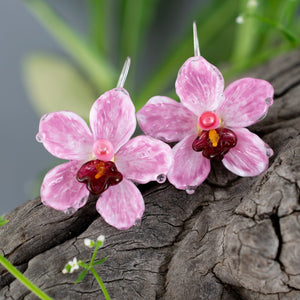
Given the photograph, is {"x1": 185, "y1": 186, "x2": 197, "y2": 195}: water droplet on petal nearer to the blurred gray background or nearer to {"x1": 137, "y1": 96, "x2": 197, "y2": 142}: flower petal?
{"x1": 137, "y1": 96, "x2": 197, "y2": 142}: flower petal

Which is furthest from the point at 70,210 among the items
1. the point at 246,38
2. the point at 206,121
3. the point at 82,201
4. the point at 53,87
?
the point at 53,87

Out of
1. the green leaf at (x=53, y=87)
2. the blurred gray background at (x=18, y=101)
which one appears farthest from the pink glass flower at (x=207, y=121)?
the blurred gray background at (x=18, y=101)

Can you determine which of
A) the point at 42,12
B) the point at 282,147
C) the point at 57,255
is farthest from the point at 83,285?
the point at 42,12

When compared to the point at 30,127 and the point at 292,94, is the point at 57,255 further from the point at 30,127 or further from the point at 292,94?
the point at 30,127

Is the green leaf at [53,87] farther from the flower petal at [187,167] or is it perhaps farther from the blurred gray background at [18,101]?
the flower petal at [187,167]

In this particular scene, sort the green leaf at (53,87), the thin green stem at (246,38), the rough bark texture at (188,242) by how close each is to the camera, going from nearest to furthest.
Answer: the rough bark texture at (188,242), the thin green stem at (246,38), the green leaf at (53,87)

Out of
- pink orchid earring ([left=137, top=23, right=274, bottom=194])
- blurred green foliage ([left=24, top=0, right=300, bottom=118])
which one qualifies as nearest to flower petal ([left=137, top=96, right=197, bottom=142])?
pink orchid earring ([left=137, top=23, right=274, bottom=194])
